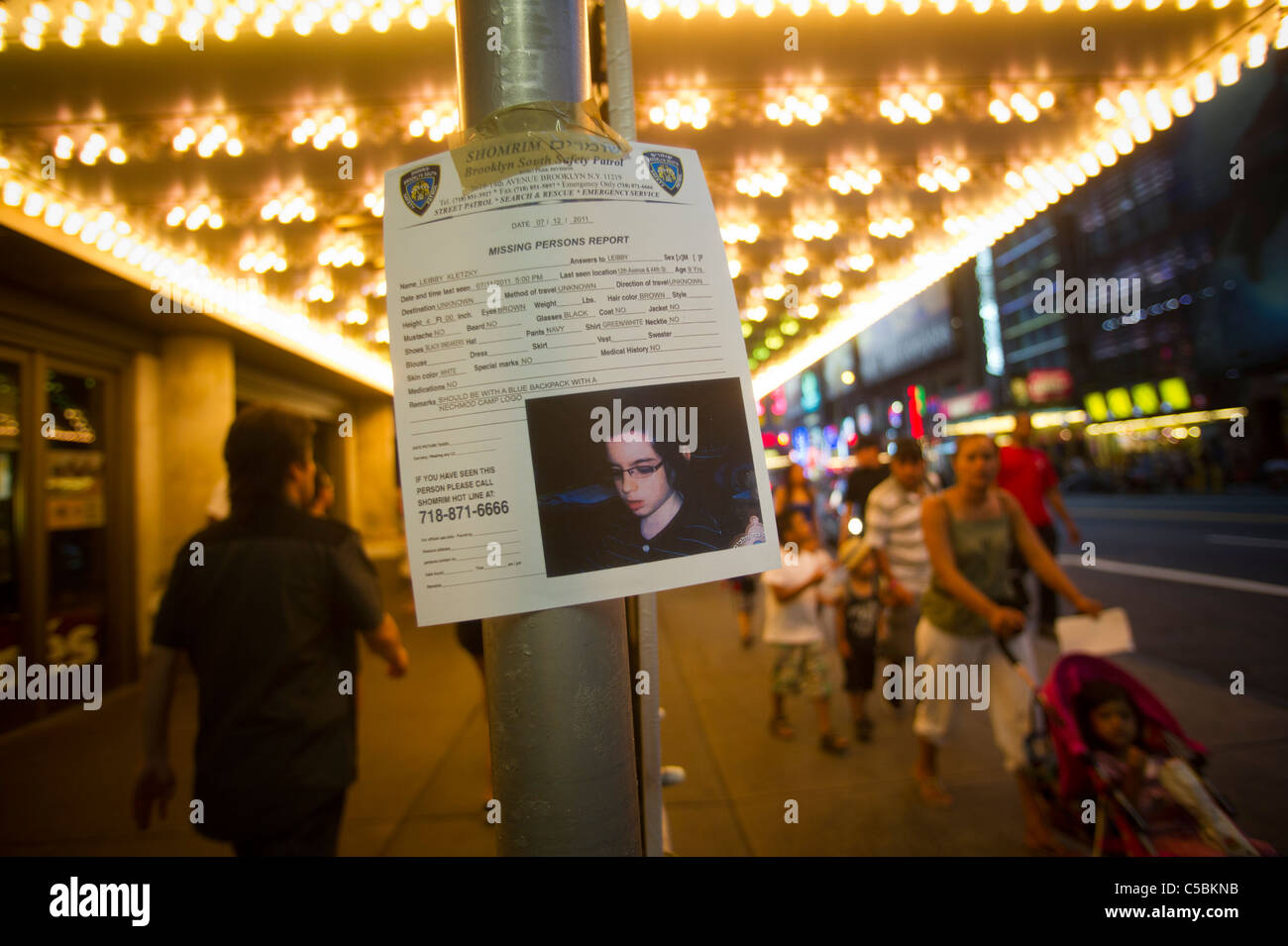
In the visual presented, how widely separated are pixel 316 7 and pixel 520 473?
3.60 metres

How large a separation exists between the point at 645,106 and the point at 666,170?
3839 mm

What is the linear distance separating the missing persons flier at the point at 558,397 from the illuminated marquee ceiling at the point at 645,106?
317cm

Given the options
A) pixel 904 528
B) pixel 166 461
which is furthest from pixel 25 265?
pixel 904 528

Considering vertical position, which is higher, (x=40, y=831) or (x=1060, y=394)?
(x=1060, y=394)

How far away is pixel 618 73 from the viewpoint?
3.83ft

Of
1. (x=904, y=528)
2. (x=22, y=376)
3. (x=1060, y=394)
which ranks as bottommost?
(x=904, y=528)

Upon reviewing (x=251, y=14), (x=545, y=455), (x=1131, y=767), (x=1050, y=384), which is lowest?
(x=1131, y=767)

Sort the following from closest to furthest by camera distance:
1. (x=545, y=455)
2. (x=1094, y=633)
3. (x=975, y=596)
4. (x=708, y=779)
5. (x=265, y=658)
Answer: (x=545, y=455), (x=265, y=658), (x=1094, y=633), (x=975, y=596), (x=708, y=779)

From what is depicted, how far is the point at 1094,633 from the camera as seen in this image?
9.75 ft

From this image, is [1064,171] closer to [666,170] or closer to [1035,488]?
[1035,488]

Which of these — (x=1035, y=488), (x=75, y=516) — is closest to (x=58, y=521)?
(x=75, y=516)

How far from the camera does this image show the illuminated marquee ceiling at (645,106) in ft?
11.3
